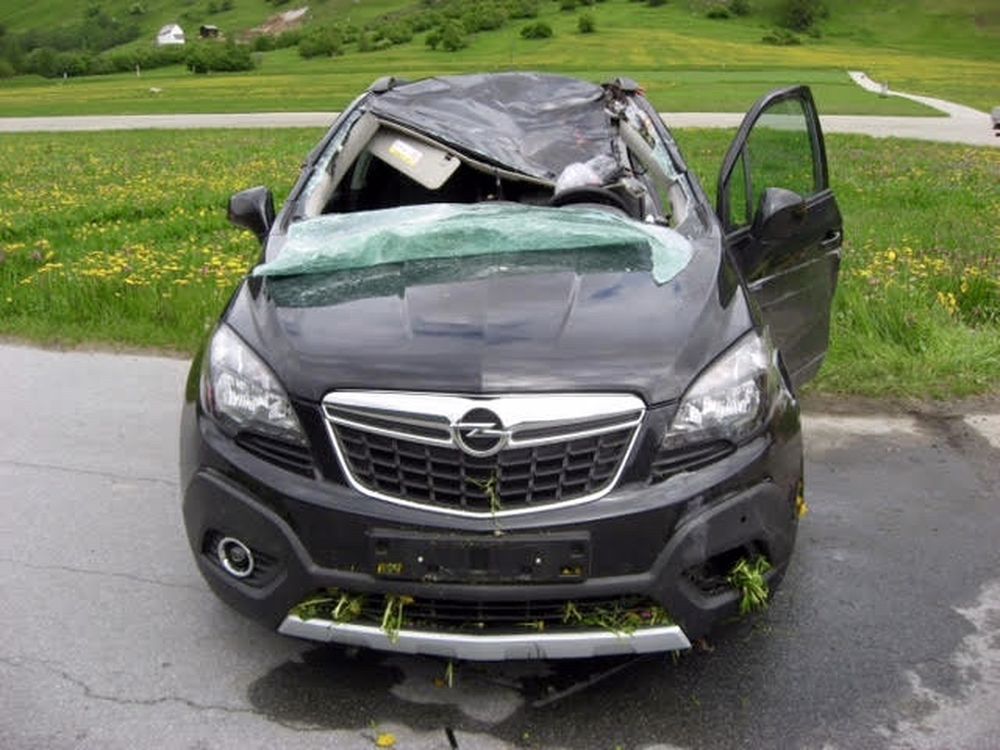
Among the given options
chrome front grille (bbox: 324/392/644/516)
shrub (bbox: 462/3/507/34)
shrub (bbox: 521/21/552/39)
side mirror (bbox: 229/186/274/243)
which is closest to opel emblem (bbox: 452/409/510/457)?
chrome front grille (bbox: 324/392/644/516)

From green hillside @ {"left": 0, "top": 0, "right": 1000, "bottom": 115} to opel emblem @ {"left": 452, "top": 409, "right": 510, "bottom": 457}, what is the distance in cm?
2453

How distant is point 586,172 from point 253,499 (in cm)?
220

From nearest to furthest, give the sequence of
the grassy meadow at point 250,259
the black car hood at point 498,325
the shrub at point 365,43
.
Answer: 1. the black car hood at point 498,325
2. the grassy meadow at point 250,259
3. the shrub at point 365,43

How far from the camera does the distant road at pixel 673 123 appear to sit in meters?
20.5

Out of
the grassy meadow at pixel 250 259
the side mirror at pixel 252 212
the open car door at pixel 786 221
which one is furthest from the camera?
the grassy meadow at pixel 250 259

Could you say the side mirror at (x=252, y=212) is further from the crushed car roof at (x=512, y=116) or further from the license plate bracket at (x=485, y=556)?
the license plate bracket at (x=485, y=556)

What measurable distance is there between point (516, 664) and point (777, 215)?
75.7 inches

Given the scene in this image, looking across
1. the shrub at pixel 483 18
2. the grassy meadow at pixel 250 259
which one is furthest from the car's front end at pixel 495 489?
the shrub at pixel 483 18

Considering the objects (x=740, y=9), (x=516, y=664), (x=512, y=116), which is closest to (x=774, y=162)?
(x=512, y=116)

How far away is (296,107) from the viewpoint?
30.8m

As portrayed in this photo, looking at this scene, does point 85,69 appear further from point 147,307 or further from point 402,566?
point 402,566

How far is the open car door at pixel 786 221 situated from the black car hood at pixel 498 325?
0.69 metres

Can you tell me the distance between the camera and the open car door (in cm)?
427

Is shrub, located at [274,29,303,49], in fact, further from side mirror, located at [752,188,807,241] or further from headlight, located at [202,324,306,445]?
headlight, located at [202,324,306,445]
